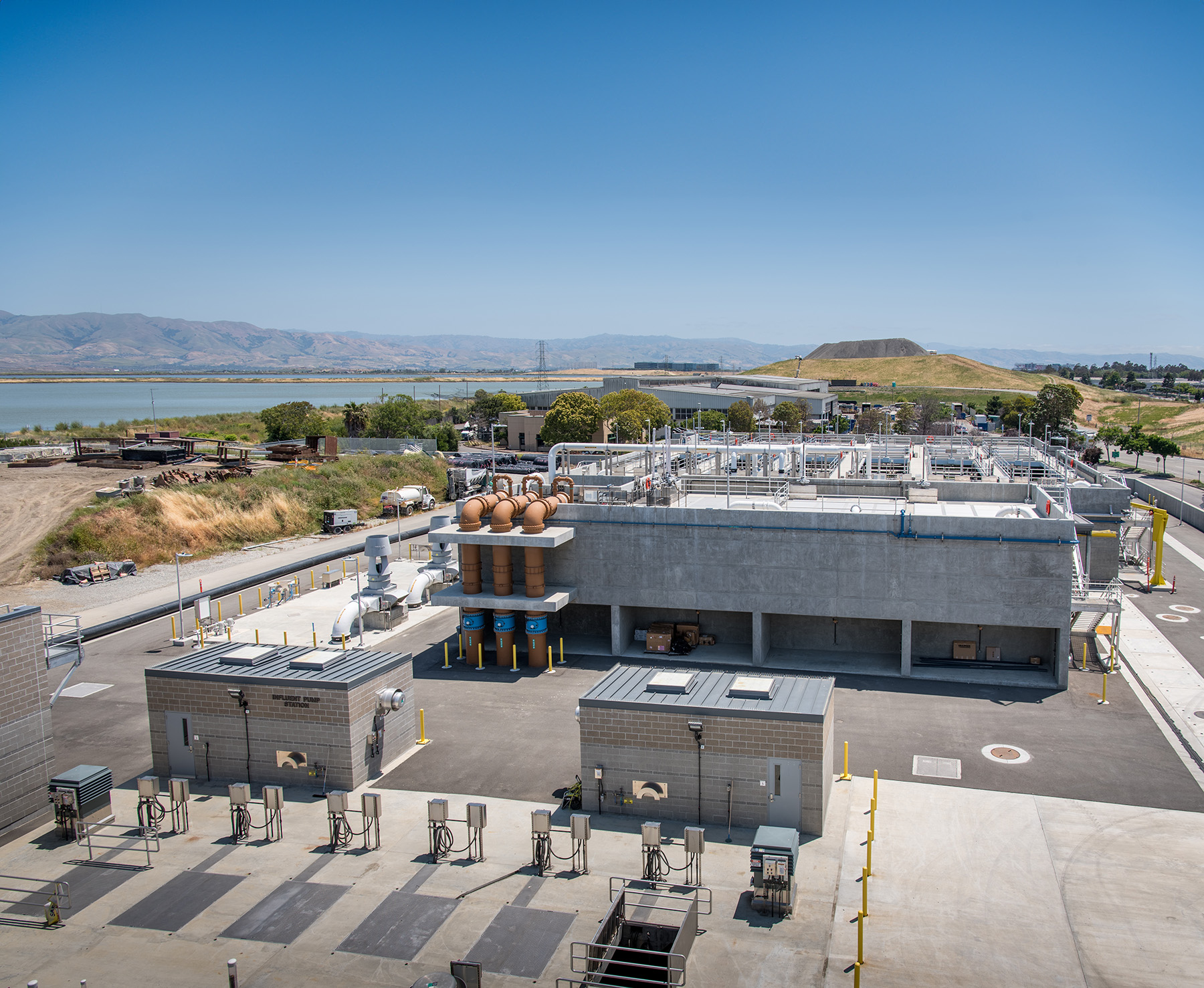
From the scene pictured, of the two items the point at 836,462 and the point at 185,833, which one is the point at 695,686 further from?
the point at 836,462

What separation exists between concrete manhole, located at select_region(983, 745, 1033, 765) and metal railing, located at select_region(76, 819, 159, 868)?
2054 centimetres

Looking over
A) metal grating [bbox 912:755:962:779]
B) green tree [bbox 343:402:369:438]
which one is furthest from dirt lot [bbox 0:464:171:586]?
metal grating [bbox 912:755:962:779]

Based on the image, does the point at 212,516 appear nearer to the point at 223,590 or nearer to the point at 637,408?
the point at 223,590

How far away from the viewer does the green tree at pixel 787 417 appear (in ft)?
359

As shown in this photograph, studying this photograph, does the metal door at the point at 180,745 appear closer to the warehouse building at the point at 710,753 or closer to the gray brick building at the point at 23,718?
the gray brick building at the point at 23,718

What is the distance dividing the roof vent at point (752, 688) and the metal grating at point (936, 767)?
4978mm

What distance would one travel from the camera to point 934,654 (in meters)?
30.8

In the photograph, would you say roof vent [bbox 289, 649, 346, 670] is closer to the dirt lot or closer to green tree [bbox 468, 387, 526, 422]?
the dirt lot

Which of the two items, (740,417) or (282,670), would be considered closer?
(282,670)

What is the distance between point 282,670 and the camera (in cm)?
2194

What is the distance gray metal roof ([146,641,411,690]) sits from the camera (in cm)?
2108

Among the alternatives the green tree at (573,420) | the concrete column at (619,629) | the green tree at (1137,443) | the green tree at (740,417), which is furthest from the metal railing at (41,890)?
the green tree at (1137,443)

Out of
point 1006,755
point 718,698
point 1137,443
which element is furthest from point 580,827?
point 1137,443

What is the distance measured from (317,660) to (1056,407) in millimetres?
101259
